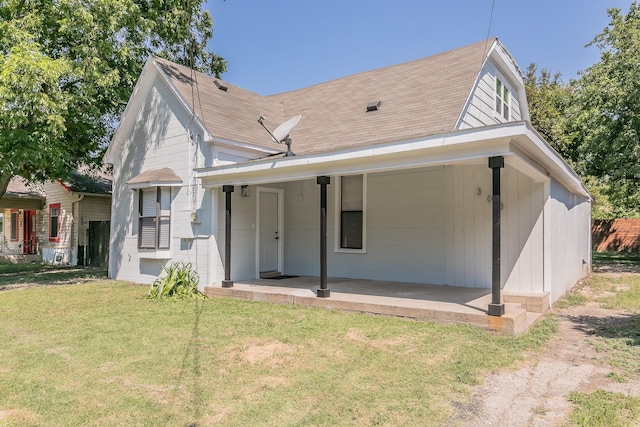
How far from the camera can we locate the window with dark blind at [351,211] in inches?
379

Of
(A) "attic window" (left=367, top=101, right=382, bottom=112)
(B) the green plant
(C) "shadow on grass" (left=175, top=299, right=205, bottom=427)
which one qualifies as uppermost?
(A) "attic window" (left=367, top=101, right=382, bottom=112)

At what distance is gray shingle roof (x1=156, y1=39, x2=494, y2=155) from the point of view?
30.0 feet

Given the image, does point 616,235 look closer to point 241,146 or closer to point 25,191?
point 241,146

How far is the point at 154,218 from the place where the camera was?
10.1 m

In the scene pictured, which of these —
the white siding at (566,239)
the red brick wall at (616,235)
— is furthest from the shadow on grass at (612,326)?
the red brick wall at (616,235)

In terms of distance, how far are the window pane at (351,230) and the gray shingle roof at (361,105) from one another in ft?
5.46

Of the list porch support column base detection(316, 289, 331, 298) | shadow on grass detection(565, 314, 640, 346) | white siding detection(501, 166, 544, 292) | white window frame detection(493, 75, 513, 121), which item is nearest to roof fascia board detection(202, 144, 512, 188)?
white siding detection(501, 166, 544, 292)

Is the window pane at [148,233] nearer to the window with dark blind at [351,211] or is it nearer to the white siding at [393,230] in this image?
the white siding at [393,230]

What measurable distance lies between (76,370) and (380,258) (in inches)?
251

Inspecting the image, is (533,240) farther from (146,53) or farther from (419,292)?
(146,53)

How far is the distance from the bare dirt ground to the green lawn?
6.9 inches

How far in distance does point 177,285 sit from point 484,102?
860 centimetres

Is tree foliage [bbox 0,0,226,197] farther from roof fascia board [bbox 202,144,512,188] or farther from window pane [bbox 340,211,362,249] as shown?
window pane [bbox 340,211,362,249]

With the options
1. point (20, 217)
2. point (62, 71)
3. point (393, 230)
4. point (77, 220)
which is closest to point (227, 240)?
point (393, 230)
